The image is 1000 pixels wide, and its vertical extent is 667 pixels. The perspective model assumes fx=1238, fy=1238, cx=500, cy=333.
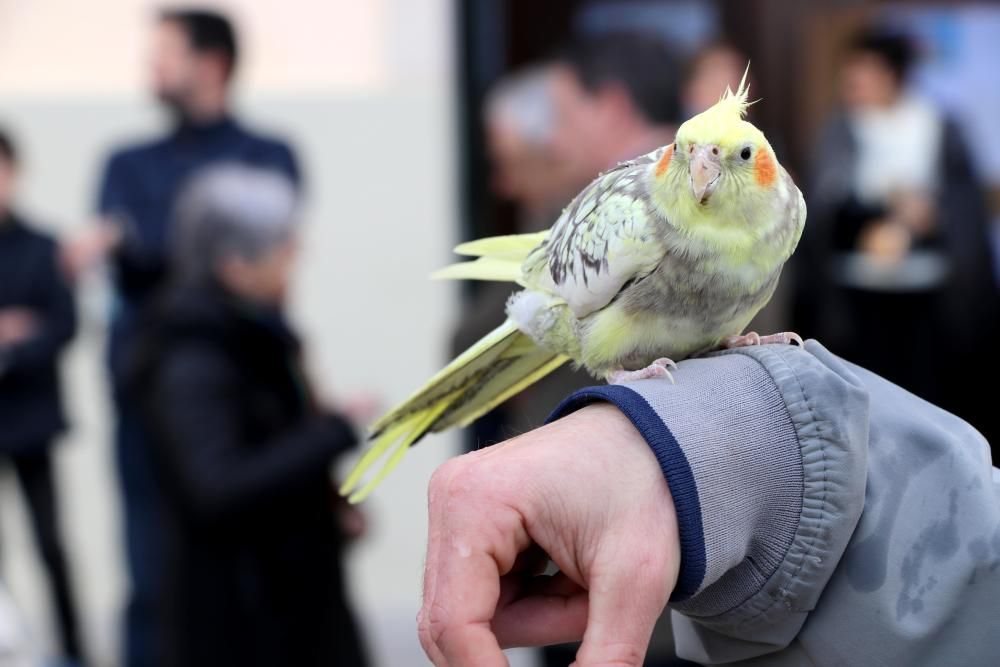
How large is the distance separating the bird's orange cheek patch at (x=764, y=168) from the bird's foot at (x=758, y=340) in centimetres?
15

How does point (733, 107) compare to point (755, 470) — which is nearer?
point (755, 470)

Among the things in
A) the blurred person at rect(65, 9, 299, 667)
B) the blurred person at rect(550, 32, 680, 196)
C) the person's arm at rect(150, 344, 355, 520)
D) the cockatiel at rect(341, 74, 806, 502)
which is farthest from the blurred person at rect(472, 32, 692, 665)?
the blurred person at rect(65, 9, 299, 667)

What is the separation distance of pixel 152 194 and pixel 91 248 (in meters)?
0.29

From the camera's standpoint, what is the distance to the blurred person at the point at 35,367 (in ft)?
14.2

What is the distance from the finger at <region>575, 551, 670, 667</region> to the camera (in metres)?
0.89

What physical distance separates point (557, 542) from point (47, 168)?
4.39 m

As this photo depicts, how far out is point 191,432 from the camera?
9.42 ft

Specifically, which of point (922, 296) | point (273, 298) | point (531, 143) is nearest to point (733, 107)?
point (273, 298)

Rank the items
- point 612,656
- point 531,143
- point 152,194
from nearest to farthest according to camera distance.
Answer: point 612,656 → point 531,143 → point 152,194

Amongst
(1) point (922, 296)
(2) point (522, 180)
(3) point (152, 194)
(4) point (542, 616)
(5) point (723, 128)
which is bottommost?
(1) point (922, 296)

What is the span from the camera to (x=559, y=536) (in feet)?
3.01

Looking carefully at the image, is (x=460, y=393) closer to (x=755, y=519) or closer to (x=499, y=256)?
(x=499, y=256)

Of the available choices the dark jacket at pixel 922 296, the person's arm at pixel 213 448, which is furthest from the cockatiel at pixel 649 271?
the dark jacket at pixel 922 296

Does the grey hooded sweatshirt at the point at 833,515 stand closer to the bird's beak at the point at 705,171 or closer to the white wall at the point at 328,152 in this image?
the bird's beak at the point at 705,171
